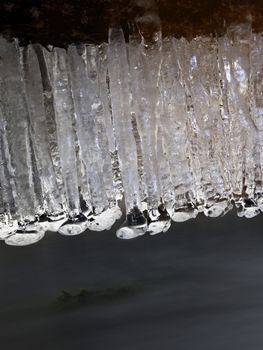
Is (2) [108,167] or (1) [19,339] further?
(1) [19,339]

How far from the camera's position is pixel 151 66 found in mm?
833

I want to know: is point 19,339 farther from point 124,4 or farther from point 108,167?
point 124,4

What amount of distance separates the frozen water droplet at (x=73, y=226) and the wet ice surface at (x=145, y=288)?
124 centimetres

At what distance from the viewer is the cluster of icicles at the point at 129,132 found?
31.1 inches

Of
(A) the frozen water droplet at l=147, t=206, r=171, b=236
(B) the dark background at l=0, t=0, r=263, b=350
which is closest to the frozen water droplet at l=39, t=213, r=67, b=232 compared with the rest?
(A) the frozen water droplet at l=147, t=206, r=171, b=236

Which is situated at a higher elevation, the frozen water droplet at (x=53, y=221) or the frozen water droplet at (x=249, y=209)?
the frozen water droplet at (x=53, y=221)

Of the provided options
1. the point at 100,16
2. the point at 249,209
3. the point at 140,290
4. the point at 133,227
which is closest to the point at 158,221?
the point at 133,227

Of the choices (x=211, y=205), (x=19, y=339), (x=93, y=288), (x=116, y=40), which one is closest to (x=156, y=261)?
(x=93, y=288)

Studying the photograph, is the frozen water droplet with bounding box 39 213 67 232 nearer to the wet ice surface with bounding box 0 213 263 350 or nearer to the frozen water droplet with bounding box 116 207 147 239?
the frozen water droplet with bounding box 116 207 147 239

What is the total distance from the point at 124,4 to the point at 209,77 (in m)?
0.20

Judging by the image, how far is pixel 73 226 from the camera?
78cm

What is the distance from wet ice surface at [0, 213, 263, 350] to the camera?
195cm

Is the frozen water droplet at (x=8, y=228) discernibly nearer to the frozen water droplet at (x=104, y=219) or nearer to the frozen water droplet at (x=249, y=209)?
the frozen water droplet at (x=104, y=219)

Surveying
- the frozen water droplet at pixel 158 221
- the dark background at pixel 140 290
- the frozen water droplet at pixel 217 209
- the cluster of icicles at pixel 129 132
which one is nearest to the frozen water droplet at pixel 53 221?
the cluster of icicles at pixel 129 132
